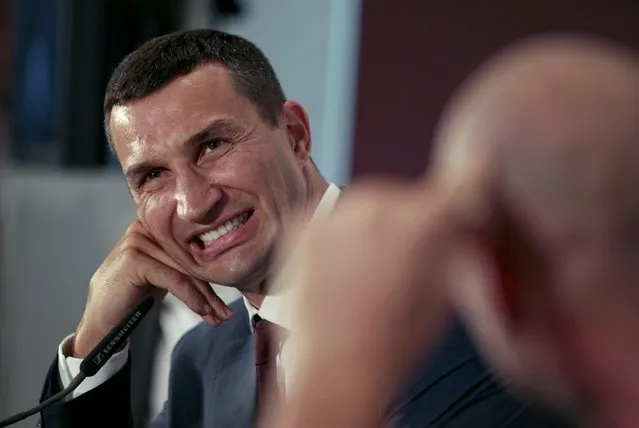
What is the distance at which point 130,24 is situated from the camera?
1.97 m

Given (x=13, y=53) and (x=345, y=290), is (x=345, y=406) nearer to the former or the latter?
(x=345, y=290)

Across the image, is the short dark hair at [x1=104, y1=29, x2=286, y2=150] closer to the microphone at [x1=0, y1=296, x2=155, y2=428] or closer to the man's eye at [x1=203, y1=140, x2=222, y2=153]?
the man's eye at [x1=203, y1=140, x2=222, y2=153]

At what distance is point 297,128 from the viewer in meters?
1.19

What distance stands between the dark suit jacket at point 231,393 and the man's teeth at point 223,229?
0.19 metres

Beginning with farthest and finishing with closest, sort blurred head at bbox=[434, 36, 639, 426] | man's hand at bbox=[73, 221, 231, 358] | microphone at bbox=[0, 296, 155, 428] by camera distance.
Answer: man's hand at bbox=[73, 221, 231, 358] < microphone at bbox=[0, 296, 155, 428] < blurred head at bbox=[434, 36, 639, 426]

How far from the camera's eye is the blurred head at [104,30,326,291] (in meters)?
1.04

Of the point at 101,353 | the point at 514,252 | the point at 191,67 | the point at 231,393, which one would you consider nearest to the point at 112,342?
the point at 101,353

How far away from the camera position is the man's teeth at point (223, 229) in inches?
41.9

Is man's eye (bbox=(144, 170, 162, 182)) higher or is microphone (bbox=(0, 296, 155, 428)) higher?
man's eye (bbox=(144, 170, 162, 182))

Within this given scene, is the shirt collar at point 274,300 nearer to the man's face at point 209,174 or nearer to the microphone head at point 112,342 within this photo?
the man's face at point 209,174

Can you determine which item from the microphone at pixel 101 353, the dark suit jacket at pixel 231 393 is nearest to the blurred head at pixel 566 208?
the dark suit jacket at pixel 231 393

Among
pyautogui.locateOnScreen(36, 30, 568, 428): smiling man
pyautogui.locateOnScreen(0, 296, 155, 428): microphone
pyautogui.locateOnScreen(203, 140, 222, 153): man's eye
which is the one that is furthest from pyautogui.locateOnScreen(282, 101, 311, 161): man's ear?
pyautogui.locateOnScreen(0, 296, 155, 428): microphone

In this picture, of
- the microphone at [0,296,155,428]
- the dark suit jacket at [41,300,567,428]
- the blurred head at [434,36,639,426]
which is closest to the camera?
the blurred head at [434,36,639,426]

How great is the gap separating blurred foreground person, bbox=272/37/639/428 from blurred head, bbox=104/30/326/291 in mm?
770
